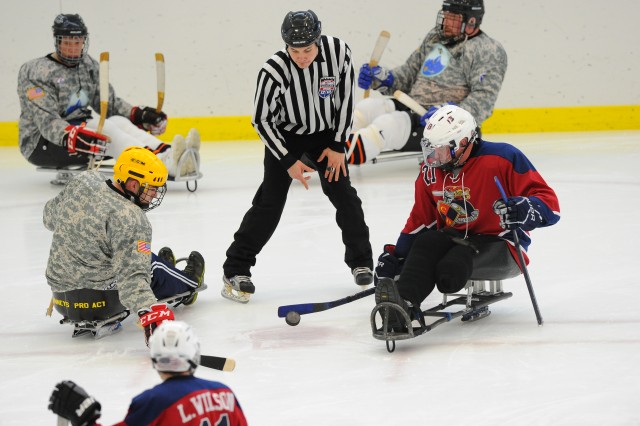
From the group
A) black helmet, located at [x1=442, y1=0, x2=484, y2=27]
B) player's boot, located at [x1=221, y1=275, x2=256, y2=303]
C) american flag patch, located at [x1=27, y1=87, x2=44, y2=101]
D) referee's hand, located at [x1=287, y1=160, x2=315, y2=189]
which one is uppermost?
black helmet, located at [x1=442, y1=0, x2=484, y2=27]

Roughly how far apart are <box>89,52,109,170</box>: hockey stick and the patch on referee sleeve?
2.52 m

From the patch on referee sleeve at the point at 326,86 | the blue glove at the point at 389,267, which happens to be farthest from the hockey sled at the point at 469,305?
the patch on referee sleeve at the point at 326,86

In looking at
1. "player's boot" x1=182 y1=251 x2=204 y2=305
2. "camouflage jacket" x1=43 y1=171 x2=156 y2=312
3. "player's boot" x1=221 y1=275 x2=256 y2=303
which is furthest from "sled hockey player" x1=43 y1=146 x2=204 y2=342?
"player's boot" x1=221 y1=275 x2=256 y2=303

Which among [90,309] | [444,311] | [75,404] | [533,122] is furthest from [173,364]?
[533,122]

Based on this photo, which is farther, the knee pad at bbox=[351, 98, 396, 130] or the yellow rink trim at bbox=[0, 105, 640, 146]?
the yellow rink trim at bbox=[0, 105, 640, 146]

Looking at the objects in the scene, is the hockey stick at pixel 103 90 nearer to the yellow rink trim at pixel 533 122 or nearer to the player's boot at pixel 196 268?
the player's boot at pixel 196 268

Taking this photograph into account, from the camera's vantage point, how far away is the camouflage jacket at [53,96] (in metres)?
6.79

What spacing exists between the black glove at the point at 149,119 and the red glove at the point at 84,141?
46 cm

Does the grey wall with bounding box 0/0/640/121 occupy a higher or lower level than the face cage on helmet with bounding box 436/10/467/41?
lower

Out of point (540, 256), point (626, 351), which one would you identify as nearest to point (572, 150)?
point (540, 256)

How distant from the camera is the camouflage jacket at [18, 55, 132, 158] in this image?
22.3 ft

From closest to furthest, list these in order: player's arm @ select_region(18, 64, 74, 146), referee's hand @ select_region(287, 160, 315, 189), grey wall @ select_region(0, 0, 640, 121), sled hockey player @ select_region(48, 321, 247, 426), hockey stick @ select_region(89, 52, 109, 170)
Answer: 1. sled hockey player @ select_region(48, 321, 247, 426)
2. referee's hand @ select_region(287, 160, 315, 189)
3. hockey stick @ select_region(89, 52, 109, 170)
4. player's arm @ select_region(18, 64, 74, 146)
5. grey wall @ select_region(0, 0, 640, 121)

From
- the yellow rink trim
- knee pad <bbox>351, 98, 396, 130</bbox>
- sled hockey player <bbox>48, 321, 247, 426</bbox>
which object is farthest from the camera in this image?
the yellow rink trim

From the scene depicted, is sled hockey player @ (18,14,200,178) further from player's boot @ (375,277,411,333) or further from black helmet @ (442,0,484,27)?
player's boot @ (375,277,411,333)
